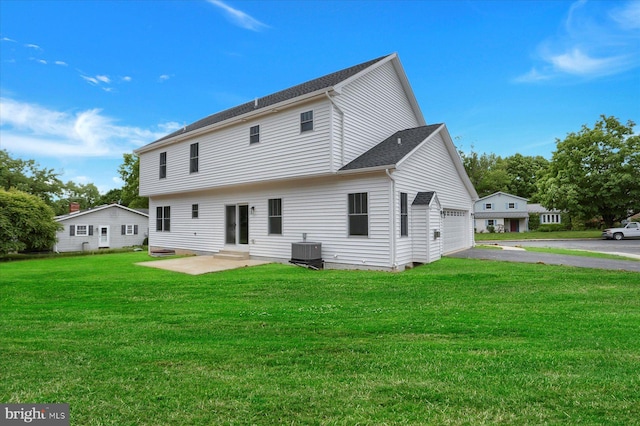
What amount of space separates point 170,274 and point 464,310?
29.8 ft

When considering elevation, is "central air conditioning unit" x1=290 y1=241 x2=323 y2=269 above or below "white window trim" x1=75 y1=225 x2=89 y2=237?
below

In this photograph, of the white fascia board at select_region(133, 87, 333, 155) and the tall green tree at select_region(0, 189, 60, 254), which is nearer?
the white fascia board at select_region(133, 87, 333, 155)

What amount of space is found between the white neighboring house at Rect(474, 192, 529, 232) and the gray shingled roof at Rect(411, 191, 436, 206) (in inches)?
1462

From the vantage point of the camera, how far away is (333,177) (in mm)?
11633

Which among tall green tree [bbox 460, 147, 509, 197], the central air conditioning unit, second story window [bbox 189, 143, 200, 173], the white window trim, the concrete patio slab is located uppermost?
tall green tree [bbox 460, 147, 509, 197]

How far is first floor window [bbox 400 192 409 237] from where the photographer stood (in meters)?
11.2

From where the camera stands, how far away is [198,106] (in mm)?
24625

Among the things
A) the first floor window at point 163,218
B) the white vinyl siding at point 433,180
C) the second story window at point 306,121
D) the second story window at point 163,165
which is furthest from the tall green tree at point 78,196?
the white vinyl siding at point 433,180

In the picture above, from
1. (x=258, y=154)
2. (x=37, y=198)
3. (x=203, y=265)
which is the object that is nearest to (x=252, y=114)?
(x=258, y=154)

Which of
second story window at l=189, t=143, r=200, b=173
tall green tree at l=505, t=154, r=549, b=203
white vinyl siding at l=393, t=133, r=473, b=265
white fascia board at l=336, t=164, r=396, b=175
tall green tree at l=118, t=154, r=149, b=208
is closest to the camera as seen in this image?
white fascia board at l=336, t=164, r=396, b=175

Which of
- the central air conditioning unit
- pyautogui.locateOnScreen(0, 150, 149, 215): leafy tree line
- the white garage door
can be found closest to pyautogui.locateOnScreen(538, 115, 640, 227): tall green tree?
the white garage door

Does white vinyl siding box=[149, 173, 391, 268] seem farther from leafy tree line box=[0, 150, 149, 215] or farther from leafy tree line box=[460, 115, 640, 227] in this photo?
leafy tree line box=[0, 150, 149, 215]

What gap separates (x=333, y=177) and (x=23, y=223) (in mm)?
22802

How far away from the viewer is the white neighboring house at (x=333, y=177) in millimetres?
10992
